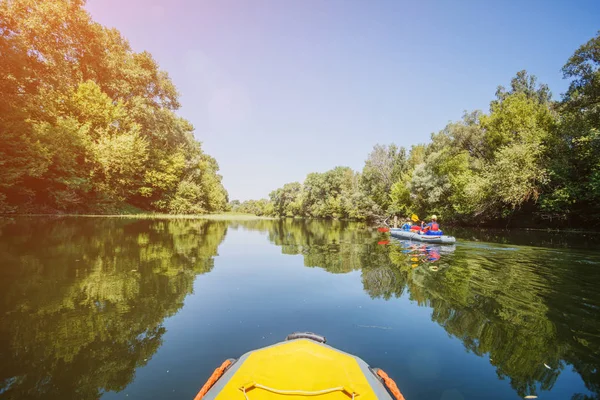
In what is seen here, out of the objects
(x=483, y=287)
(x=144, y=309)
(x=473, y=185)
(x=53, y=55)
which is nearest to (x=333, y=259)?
(x=483, y=287)

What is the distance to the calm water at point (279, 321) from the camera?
3328 mm

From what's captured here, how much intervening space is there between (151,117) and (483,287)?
36.8 m

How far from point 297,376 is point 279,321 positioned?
2662 millimetres

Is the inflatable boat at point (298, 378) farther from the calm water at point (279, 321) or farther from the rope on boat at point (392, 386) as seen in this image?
the calm water at point (279, 321)

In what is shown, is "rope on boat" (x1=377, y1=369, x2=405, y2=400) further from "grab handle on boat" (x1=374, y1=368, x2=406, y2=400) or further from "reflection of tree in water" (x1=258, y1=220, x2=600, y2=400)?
"reflection of tree in water" (x1=258, y1=220, x2=600, y2=400)

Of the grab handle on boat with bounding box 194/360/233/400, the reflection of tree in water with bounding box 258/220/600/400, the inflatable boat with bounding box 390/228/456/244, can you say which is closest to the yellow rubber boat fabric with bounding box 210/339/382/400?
the grab handle on boat with bounding box 194/360/233/400

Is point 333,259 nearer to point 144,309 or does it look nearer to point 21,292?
point 144,309

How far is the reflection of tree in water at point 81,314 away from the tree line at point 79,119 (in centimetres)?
1573

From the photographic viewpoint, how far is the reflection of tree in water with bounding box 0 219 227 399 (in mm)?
3213

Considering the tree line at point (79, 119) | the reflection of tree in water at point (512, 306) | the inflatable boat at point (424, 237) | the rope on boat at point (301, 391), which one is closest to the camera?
the rope on boat at point (301, 391)

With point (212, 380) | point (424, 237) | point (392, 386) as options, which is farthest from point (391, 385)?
point (424, 237)

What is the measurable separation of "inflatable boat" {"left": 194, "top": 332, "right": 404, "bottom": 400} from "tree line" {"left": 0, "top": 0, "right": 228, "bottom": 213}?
80.9ft

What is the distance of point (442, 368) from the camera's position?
146 inches

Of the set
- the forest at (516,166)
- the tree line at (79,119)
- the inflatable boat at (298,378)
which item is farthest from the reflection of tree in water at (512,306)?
the tree line at (79,119)
